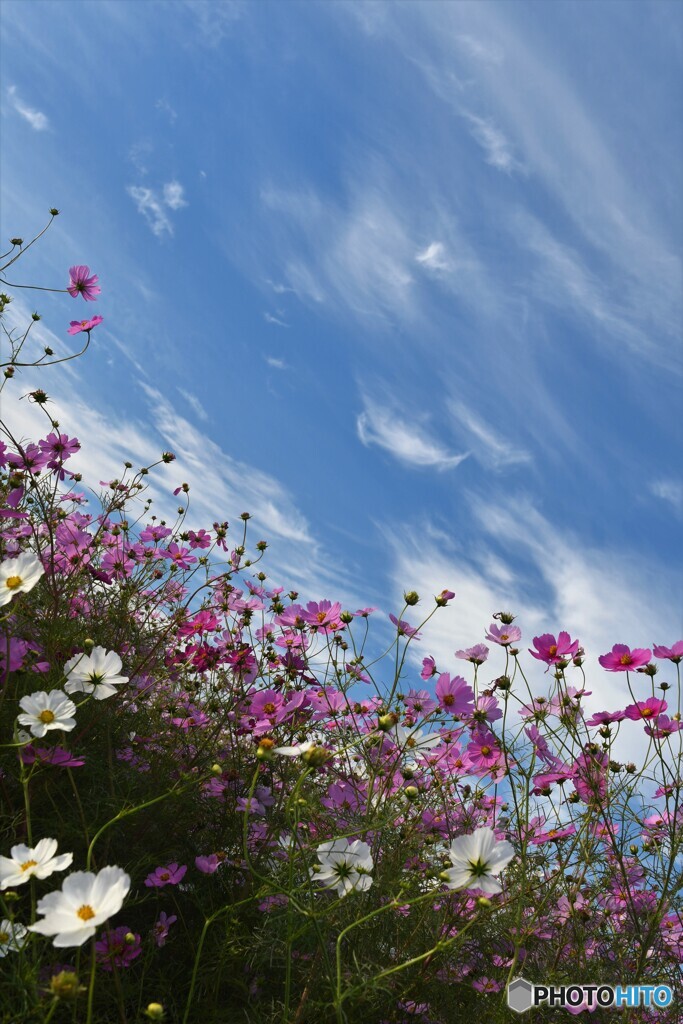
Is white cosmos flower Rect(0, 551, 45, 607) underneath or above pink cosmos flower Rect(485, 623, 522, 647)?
underneath

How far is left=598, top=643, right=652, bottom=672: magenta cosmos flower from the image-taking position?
187 centimetres

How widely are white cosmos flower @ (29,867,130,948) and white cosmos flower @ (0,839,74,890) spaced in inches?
4.3

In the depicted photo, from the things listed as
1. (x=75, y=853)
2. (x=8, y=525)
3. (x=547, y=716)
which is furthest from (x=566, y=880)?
(x=8, y=525)

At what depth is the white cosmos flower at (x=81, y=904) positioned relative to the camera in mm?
908

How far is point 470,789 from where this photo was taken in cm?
223

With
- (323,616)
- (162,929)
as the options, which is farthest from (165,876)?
(323,616)

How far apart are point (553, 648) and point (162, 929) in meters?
1.08

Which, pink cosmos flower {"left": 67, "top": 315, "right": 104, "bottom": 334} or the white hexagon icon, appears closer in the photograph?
the white hexagon icon

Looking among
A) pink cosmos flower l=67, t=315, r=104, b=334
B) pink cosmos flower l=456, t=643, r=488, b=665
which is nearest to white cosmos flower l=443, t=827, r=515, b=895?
pink cosmos flower l=456, t=643, r=488, b=665

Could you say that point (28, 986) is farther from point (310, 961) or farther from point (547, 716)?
point (547, 716)

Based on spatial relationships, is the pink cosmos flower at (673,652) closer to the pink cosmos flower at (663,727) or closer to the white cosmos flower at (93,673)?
the pink cosmos flower at (663,727)

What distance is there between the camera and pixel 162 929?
5.22 feet

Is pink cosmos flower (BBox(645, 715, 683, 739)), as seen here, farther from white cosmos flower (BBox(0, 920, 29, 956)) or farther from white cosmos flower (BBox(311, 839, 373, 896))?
white cosmos flower (BBox(0, 920, 29, 956))

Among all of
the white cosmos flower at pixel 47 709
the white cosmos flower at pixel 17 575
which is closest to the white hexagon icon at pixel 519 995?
the white cosmos flower at pixel 47 709
